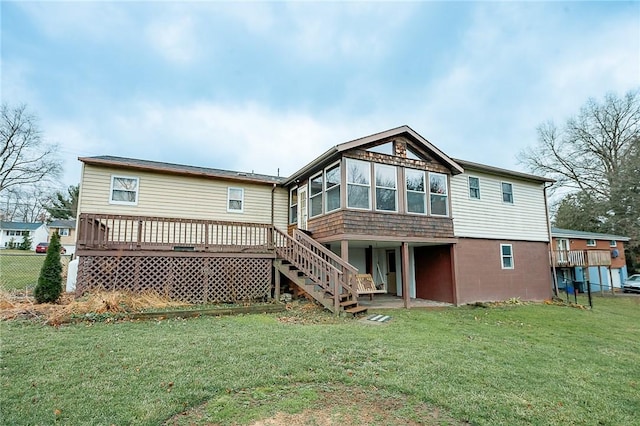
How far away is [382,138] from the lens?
34.4ft

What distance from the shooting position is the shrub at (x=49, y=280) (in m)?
7.86

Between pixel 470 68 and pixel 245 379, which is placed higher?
pixel 470 68

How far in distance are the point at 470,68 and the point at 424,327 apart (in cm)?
1353

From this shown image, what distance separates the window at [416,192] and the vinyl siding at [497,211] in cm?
157

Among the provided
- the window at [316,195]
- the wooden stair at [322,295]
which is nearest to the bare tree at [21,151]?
the window at [316,195]

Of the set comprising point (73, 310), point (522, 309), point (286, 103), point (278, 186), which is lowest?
point (522, 309)

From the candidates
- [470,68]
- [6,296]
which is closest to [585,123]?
[470,68]

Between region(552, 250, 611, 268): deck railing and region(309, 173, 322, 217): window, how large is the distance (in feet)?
47.0

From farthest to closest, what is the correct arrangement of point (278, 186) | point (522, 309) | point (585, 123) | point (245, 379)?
1. point (585, 123)
2. point (278, 186)
3. point (522, 309)
4. point (245, 379)

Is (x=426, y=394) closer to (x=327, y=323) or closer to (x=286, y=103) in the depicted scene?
(x=327, y=323)

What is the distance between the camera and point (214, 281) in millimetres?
9312

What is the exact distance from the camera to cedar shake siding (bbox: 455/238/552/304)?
1179cm

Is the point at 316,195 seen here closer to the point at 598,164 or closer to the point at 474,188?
the point at 474,188

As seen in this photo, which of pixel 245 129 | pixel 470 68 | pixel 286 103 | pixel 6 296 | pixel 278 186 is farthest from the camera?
pixel 245 129
